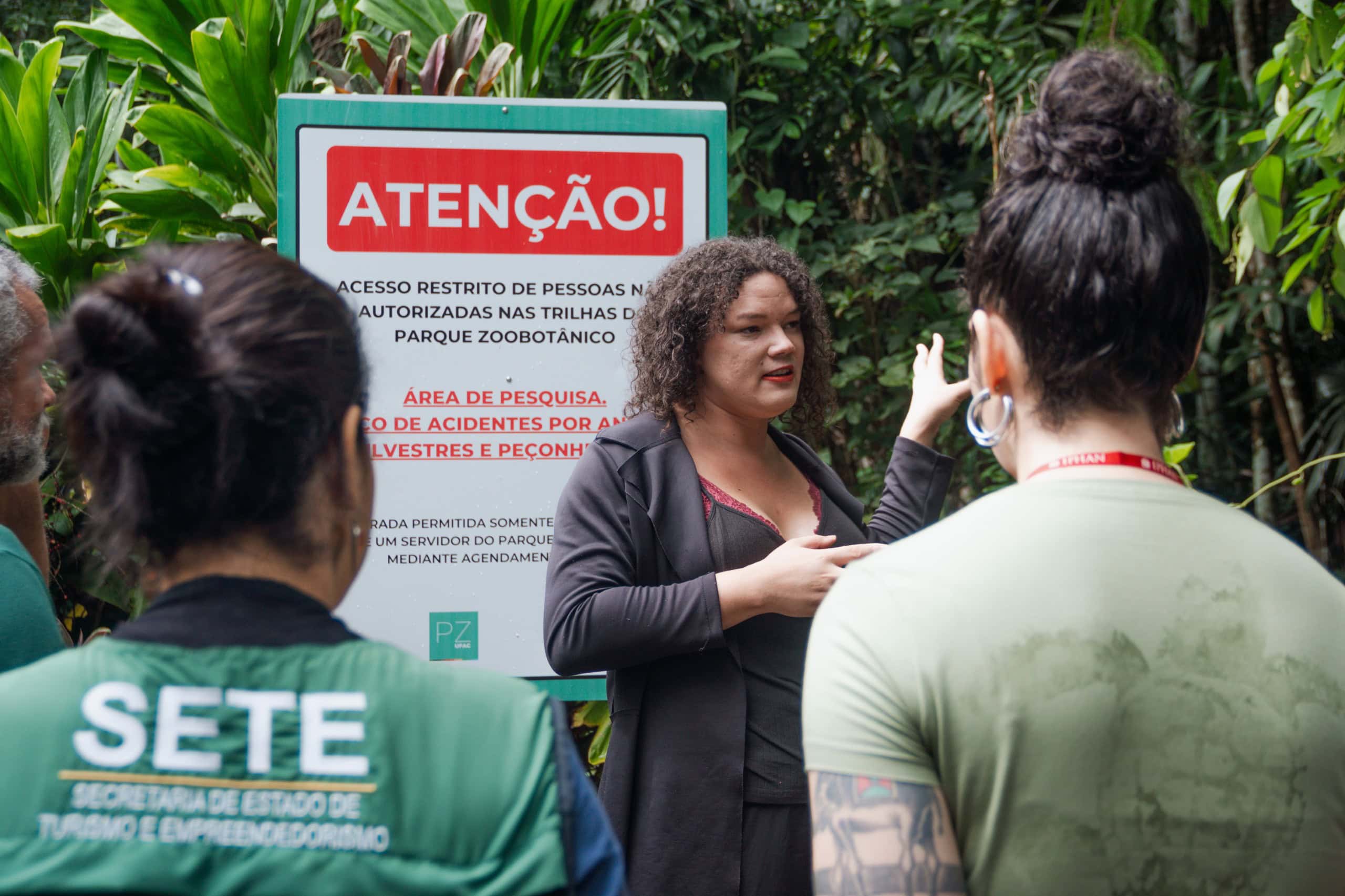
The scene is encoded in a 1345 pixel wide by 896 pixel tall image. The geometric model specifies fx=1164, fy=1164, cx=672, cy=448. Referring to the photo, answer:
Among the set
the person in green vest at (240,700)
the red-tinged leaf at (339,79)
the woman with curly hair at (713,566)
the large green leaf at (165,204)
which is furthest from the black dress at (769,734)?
the large green leaf at (165,204)

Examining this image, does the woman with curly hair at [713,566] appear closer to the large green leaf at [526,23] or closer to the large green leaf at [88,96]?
the large green leaf at [526,23]

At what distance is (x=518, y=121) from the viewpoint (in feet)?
8.41

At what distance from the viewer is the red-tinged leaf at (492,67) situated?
3.09m

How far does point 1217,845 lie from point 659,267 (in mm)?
1846

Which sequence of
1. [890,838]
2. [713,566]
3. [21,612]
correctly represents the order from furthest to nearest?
1. [713,566]
2. [21,612]
3. [890,838]

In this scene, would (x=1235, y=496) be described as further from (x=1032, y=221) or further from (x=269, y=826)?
(x=269, y=826)

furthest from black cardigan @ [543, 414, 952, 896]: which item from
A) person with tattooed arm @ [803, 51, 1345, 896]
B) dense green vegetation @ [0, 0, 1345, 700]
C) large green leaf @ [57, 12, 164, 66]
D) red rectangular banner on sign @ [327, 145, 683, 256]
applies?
large green leaf @ [57, 12, 164, 66]

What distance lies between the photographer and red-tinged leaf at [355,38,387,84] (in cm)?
308

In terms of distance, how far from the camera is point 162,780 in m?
0.89

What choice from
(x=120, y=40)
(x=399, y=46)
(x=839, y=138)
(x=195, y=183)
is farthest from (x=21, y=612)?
(x=839, y=138)

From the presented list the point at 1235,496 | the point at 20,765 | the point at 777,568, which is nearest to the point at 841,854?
the point at 20,765

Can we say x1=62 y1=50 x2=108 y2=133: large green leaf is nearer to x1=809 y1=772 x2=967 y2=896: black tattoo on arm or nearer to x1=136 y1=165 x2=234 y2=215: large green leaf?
x1=136 y1=165 x2=234 y2=215: large green leaf

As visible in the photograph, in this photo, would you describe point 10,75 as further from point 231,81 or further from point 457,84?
point 457,84

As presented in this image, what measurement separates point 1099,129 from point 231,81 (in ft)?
9.81
